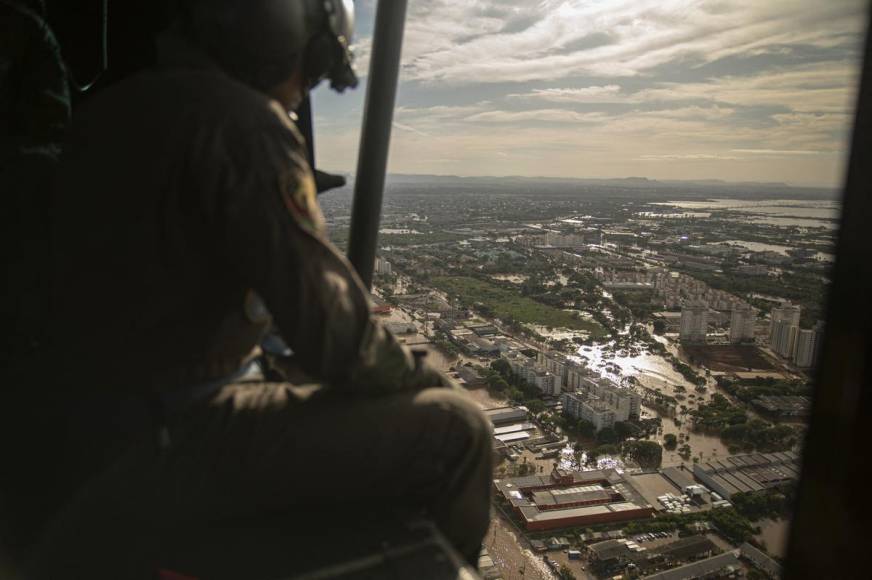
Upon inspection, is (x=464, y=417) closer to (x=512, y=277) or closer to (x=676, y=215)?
(x=512, y=277)

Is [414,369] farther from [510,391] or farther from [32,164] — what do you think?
[510,391]

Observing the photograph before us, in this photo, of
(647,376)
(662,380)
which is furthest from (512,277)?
(662,380)

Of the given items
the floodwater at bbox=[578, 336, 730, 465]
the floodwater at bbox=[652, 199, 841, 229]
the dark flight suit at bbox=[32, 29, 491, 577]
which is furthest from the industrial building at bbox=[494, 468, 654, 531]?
the dark flight suit at bbox=[32, 29, 491, 577]

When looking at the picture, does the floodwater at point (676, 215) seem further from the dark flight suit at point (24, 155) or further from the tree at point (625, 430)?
the dark flight suit at point (24, 155)

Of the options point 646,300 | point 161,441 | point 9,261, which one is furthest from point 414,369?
point 646,300

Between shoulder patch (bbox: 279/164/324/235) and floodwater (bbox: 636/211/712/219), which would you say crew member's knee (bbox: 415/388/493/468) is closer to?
shoulder patch (bbox: 279/164/324/235)
